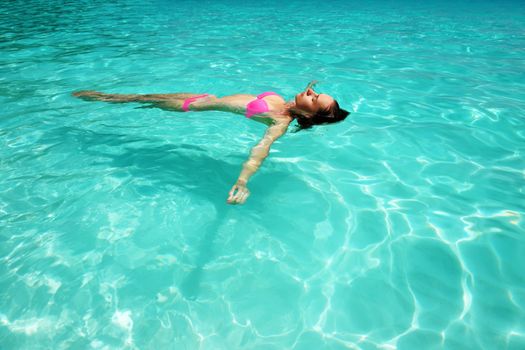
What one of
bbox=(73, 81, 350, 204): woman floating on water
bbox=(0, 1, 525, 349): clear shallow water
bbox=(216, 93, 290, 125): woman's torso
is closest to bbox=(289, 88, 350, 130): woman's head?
bbox=(73, 81, 350, 204): woman floating on water

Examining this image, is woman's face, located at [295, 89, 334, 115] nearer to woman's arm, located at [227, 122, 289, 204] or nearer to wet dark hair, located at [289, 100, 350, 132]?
wet dark hair, located at [289, 100, 350, 132]

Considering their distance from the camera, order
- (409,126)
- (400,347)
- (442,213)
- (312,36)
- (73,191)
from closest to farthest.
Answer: (400,347)
(442,213)
(73,191)
(409,126)
(312,36)

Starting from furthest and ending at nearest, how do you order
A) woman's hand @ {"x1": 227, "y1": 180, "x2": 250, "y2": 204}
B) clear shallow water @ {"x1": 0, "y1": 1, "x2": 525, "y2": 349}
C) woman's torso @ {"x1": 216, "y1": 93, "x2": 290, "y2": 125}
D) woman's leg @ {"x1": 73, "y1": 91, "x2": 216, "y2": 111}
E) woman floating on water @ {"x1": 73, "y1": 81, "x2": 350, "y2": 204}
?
woman's leg @ {"x1": 73, "y1": 91, "x2": 216, "y2": 111} < woman's torso @ {"x1": 216, "y1": 93, "x2": 290, "y2": 125} < woman floating on water @ {"x1": 73, "y1": 81, "x2": 350, "y2": 204} < woman's hand @ {"x1": 227, "y1": 180, "x2": 250, "y2": 204} < clear shallow water @ {"x1": 0, "y1": 1, "x2": 525, "y2": 349}

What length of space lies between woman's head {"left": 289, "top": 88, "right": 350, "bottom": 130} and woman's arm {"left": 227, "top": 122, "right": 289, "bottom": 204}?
25cm

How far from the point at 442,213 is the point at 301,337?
1.85 m

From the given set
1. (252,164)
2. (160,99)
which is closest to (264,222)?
(252,164)

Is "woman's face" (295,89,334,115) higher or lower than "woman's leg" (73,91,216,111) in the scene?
higher

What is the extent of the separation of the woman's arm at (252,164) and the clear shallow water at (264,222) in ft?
1.54

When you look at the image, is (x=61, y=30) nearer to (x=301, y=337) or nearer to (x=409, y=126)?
(x=409, y=126)

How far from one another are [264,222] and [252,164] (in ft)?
1.78

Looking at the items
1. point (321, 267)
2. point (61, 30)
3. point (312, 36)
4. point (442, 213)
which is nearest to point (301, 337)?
point (321, 267)

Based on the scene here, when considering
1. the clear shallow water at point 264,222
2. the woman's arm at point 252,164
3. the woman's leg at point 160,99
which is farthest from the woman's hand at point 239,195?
the woman's leg at point 160,99

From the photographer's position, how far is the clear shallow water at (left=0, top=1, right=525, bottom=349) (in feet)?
7.17

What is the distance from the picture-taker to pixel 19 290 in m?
2.33
